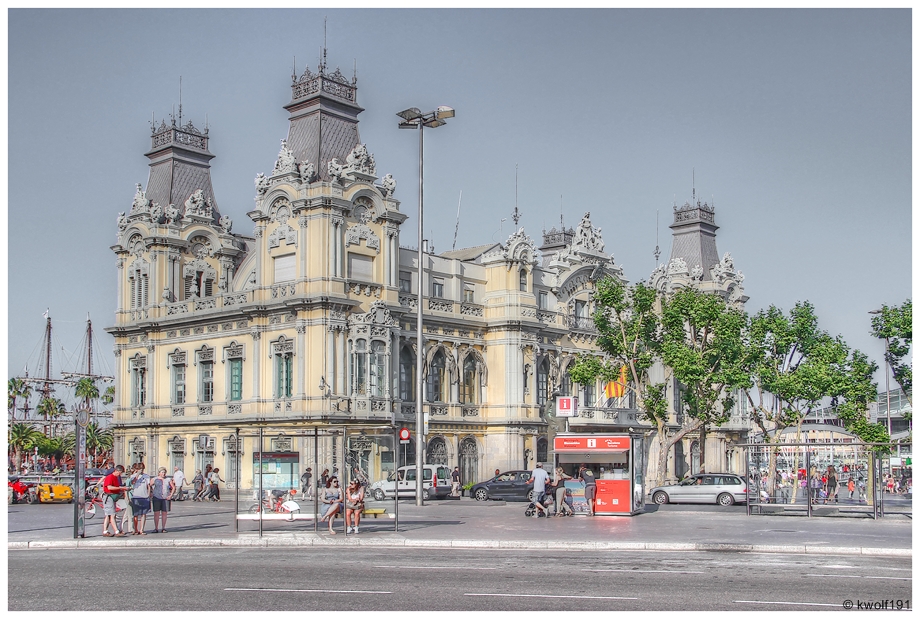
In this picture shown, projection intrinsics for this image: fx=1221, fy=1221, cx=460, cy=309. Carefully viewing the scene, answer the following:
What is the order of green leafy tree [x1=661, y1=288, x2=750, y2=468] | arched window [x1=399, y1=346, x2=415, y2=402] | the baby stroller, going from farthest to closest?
arched window [x1=399, y1=346, x2=415, y2=402] < green leafy tree [x1=661, y1=288, x2=750, y2=468] < the baby stroller

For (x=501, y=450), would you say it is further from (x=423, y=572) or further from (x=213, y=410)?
(x=423, y=572)

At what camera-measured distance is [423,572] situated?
2136cm

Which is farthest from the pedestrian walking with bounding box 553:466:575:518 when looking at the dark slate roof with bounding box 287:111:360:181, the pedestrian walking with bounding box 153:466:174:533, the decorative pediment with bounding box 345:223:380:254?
the dark slate roof with bounding box 287:111:360:181

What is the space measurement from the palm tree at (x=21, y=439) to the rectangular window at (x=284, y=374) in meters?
66.3

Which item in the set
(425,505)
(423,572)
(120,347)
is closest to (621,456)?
(425,505)

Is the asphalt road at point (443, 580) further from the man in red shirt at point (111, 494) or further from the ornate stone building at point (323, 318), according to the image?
the ornate stone building at point (323, 318)

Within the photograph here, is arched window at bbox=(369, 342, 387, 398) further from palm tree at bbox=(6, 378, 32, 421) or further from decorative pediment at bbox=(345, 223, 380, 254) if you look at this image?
palm tree at bbox=(6, 378, 32, 421)

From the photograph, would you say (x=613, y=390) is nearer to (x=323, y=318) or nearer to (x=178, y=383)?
(x=323, y=318)

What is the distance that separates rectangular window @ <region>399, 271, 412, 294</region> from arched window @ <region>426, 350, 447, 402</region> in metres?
3.50

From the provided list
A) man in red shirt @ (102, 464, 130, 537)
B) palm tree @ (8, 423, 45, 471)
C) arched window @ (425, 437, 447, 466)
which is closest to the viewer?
man in red shirt @ (102, 464, 130, 537)

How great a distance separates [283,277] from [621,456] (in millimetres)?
22244

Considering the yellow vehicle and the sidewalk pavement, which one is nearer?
the sidewalk pavement

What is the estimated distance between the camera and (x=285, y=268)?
56.9 meters

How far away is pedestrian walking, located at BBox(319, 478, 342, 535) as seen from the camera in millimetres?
29844
